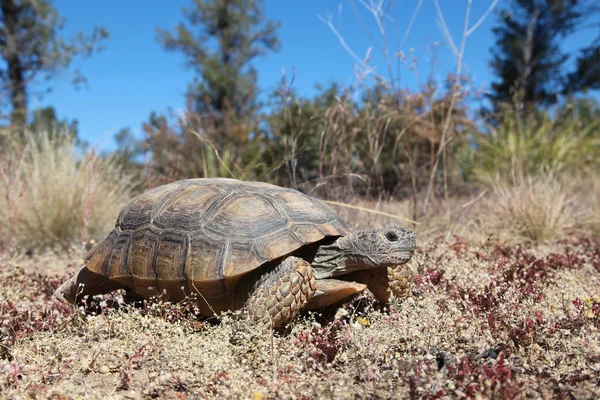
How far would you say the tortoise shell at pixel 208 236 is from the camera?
2.72 meters

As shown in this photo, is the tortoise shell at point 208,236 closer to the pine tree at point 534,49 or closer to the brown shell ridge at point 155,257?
the brown shell ridge at point 155,257

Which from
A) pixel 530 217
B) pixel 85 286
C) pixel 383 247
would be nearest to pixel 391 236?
pixel 383 247

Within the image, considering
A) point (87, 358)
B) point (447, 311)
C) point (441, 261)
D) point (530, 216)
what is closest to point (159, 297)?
point (87, 358)

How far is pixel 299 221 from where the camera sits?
9.57 ft

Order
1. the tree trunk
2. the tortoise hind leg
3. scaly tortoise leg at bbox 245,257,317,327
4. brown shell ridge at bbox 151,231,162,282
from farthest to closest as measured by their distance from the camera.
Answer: the tree trunk
the tortoise hind leg
brown shell ridge at bbox 151,231,162,282
scaly tortoise leg at bbox 245,257,317,327

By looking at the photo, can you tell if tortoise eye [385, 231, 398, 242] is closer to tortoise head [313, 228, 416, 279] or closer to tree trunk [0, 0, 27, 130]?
tortoise head [313, 228, 416, 279]

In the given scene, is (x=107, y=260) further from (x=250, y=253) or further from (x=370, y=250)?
(x=370, y=250)

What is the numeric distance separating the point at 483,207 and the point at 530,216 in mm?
1068

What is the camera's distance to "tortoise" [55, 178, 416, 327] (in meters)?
2.68

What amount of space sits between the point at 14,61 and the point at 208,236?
56.1 ft

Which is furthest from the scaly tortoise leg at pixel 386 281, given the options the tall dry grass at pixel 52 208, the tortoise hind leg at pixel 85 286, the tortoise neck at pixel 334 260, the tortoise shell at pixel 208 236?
the tall dry grass at pixel 52 208

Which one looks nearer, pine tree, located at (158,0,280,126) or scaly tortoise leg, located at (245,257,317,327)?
scaly tortoise leg, located at (245,257,317,327)

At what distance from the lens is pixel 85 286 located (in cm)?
349

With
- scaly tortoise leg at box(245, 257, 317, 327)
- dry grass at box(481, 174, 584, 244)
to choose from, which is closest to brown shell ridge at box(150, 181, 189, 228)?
scaly tortoise leg at box(245, 257, 317, 327)
